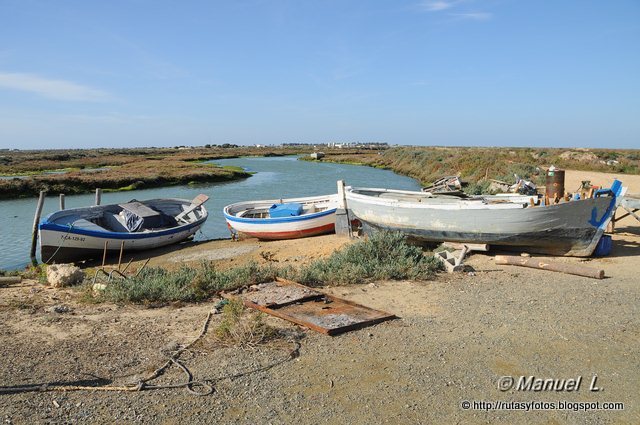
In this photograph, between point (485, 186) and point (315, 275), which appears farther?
point (485, 186)

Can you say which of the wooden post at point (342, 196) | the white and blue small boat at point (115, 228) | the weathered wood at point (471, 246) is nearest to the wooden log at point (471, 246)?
the weathered wood at point (471, 246)

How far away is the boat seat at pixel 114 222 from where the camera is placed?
1745 centimetres

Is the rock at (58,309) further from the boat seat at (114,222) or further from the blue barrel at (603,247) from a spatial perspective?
the blue barrel at (603,247)

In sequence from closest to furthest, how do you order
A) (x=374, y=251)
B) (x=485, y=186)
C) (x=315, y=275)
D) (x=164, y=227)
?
(x=315, y=275) < (x=374, y=251) < (x=164, y=227) < (x=485, y=186)

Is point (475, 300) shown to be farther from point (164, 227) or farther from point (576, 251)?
point (164, 227)

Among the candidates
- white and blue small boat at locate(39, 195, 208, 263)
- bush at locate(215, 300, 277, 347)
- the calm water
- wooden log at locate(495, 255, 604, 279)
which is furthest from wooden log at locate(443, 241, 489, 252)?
the calm water

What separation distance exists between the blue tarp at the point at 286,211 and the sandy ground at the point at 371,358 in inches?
374

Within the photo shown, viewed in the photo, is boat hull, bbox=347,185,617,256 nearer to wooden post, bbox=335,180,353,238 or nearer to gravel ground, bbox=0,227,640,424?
gravel ground, bbox=0,227,640,424

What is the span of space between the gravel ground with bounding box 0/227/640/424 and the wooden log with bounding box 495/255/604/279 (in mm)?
589

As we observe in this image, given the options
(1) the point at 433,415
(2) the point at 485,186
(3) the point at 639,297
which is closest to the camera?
(1) the point at 433,415

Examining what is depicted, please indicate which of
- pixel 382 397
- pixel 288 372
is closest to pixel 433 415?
pixel 382 397

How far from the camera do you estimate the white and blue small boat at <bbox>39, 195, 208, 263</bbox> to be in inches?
583

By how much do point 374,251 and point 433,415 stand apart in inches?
231

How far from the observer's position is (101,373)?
17.6 ft
